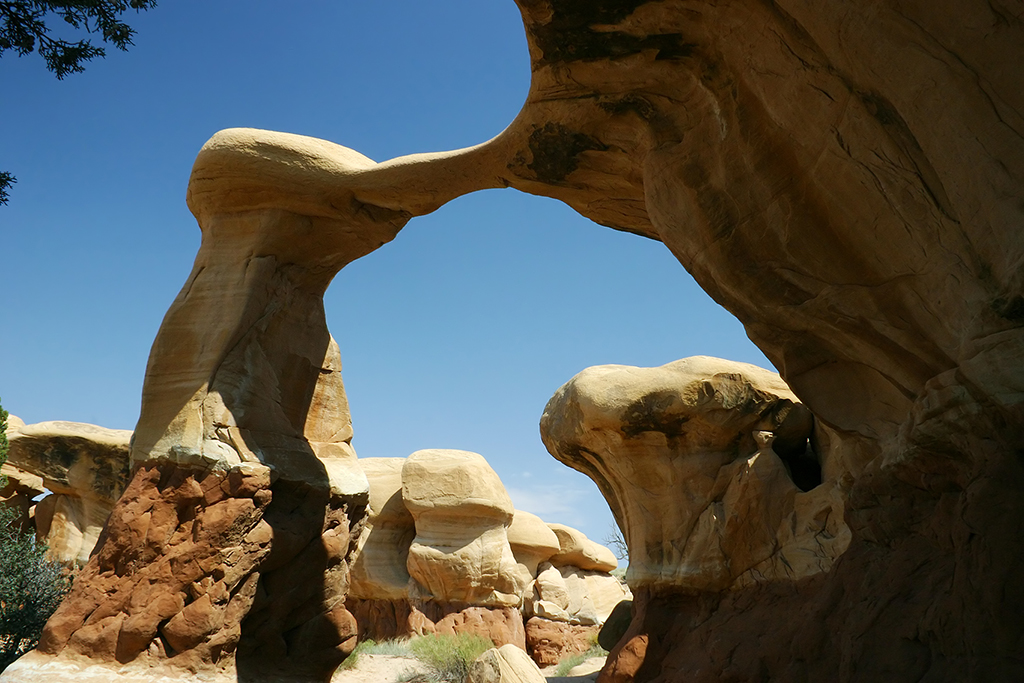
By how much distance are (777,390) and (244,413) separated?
5.36m

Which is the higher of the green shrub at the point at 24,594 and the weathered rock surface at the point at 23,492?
the weathered rock surface at the point at 23,492

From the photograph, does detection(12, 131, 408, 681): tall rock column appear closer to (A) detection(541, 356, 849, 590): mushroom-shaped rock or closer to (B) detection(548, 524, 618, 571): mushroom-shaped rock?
(A) detection(541, 356, 849, 590): mushroom-shaped rock

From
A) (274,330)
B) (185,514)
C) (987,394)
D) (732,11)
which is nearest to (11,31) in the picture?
(274,330)

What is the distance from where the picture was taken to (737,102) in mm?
5035

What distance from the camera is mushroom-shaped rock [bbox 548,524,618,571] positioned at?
68.1 ft

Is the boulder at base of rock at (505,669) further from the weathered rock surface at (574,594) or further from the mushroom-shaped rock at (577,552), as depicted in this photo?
the mushroom-shaped rock at (577,552)

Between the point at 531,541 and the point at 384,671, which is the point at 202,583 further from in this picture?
the point at 531,541

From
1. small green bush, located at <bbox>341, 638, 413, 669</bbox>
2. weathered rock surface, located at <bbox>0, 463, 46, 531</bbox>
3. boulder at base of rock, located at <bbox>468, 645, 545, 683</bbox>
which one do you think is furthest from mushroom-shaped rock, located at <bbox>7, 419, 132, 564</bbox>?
boulder at base of rock, located at <bbox>468, 645, 545, 683</bbox>

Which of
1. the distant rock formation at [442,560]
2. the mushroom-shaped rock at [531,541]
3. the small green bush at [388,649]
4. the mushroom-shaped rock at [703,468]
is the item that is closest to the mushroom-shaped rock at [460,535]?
the distant rock formation at [442,560]

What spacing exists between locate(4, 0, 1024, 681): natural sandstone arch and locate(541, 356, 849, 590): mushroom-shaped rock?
1.35ft

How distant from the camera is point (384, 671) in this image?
11656 mm

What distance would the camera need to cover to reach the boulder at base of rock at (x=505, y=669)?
8195mm

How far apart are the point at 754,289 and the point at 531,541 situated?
14.8 m

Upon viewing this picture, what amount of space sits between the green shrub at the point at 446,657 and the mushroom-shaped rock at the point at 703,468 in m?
3.87
